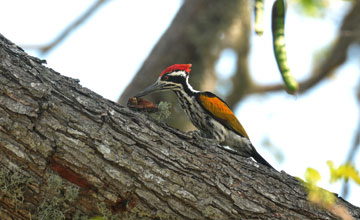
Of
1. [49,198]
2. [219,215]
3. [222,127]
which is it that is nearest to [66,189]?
[49,198]

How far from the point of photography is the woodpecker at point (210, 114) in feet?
17.2

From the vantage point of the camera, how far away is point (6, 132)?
3.02 m

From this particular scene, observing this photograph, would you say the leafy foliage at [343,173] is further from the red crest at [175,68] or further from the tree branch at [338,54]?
the tree branch at [338,54]

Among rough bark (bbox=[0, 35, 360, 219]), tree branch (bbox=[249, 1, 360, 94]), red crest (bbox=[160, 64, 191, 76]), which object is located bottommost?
rough bark (bbox=[0, 35, 360, 219])

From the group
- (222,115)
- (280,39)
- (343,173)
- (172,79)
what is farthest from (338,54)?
(343,173)

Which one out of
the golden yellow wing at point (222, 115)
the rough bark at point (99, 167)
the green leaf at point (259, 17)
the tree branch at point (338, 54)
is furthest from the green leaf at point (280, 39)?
the tree branch at point (338, 54)

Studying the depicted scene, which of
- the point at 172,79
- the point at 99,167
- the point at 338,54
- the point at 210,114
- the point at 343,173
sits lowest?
the point at 99,167

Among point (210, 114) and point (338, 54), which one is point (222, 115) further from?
point (338, 54)

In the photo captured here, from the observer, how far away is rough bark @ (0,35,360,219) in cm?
303

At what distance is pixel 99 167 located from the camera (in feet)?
10.0

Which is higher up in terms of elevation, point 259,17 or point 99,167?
point 259,17

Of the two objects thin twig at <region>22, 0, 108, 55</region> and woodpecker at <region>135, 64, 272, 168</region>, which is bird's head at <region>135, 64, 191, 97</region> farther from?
thin twig at <region>22, 0, 108, 55</region>

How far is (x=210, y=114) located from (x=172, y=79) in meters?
0.62

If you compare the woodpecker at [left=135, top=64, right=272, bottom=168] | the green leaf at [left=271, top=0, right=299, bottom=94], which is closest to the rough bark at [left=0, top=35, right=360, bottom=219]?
the green leaf at [left=271, top=0, right=299, bottom=94]
